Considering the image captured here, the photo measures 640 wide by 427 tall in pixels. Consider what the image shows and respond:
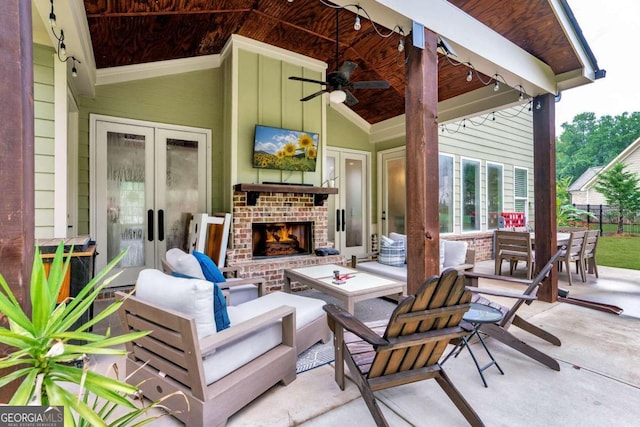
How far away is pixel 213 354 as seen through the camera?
1863mm

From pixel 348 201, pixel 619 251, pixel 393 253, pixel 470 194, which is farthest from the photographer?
pixel 619 251

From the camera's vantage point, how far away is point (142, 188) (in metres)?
4.89

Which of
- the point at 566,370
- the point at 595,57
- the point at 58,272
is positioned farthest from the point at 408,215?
the point at 595,57

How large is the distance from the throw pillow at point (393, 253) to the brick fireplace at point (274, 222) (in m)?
0.92

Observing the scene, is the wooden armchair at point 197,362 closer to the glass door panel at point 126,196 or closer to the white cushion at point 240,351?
the white cushion at point 240,351

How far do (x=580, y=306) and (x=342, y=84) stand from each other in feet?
13.7

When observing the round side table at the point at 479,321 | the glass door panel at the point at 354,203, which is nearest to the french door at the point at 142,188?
the glass door panel at the point at 354,203

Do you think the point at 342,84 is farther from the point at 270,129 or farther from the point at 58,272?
the point at 58,272

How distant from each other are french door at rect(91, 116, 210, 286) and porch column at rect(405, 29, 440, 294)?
3880mm

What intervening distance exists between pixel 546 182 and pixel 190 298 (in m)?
4.58

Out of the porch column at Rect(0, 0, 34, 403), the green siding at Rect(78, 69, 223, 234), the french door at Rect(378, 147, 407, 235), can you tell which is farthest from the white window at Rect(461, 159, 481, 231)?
the porch column at Rect(0, 0, 34, 403)

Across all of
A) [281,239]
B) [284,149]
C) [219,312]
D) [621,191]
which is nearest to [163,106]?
[284,149]

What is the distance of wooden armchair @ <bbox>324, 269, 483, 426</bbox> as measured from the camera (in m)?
1.71

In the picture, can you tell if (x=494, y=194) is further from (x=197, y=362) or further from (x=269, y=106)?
(x=197, y=362)
